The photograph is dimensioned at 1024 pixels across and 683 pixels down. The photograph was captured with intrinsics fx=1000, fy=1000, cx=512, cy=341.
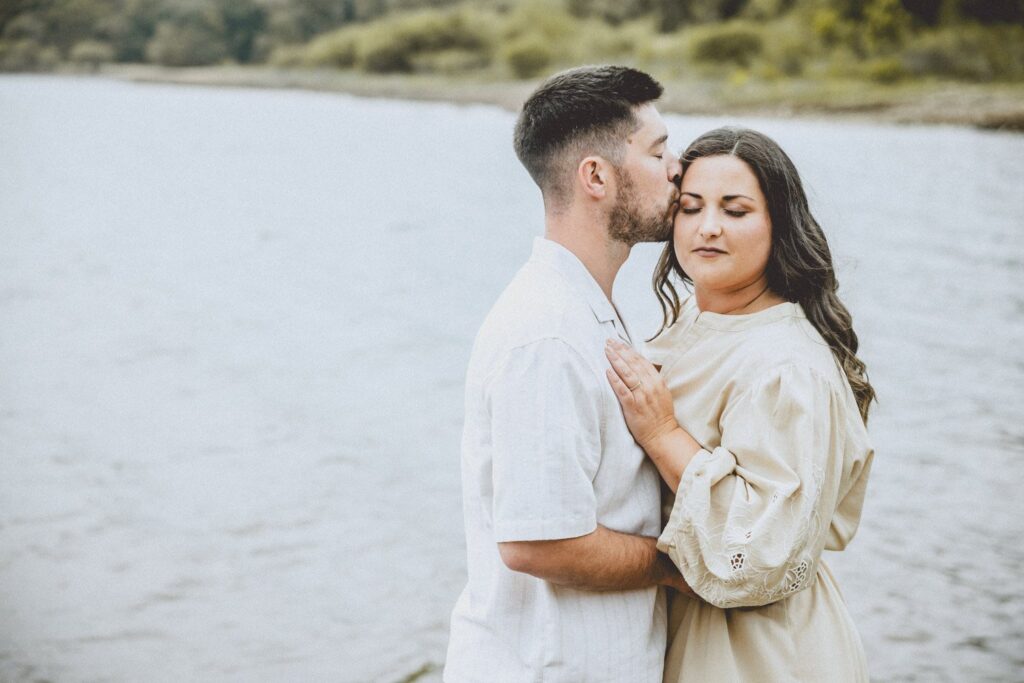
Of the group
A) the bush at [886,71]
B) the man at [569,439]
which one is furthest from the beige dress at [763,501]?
the bush at [886,71]

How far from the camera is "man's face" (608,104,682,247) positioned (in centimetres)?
203

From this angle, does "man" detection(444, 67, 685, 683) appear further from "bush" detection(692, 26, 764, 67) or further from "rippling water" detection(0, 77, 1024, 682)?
"bush" detection(692, 26, 764, 67)

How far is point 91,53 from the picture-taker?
3575 cm

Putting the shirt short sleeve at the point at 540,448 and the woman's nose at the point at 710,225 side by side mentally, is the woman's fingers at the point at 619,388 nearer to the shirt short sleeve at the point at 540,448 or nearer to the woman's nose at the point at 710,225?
the shirt short sleeve at the point at 540,448

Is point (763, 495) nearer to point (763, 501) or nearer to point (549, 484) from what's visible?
point (763, 501)

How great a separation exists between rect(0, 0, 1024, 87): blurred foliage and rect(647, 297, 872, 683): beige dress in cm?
2584

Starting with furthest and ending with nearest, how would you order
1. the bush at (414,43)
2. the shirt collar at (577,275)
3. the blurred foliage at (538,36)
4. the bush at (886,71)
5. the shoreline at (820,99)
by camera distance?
the bush at (414,43) → the bush at (886,71) → the blurred foliage at (538,36) → the shoreline at (820,99) → the shirt collar at (577,275)

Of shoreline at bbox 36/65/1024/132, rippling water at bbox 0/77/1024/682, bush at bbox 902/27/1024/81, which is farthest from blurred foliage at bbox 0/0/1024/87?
rippling water at bbox 0/77/1024/682

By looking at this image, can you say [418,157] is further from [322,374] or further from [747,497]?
[747,497]

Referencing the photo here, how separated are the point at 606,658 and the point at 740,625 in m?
0.29

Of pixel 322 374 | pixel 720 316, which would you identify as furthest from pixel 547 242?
pixel 322 374

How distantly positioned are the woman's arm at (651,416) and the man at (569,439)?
24 millimetres

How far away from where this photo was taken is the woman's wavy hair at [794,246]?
6.77ft

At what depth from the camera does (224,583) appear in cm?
636
